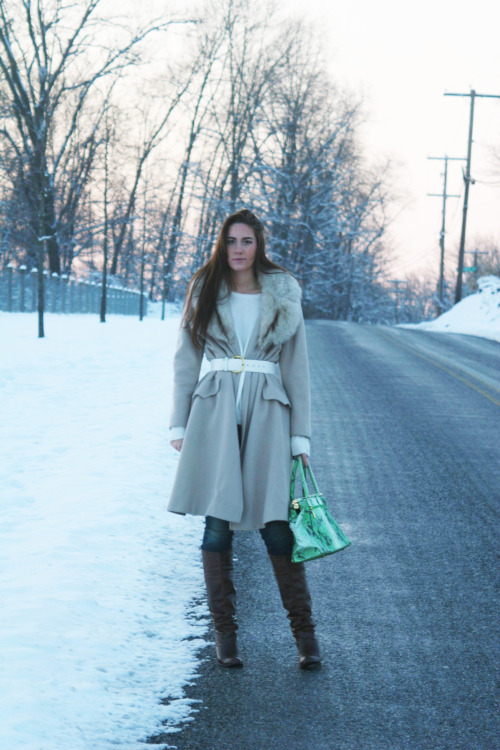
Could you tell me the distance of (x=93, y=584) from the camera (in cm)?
461

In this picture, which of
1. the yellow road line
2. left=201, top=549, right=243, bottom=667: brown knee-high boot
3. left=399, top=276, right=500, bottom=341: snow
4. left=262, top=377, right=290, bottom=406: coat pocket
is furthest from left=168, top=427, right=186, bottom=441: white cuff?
left=399, top=276, right=500, bottom=341: snow

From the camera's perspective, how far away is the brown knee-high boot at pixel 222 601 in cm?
385

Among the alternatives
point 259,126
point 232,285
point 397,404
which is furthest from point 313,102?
point 232,285

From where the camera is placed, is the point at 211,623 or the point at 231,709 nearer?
the point at 231,709

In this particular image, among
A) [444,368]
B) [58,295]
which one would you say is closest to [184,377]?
[444,368]

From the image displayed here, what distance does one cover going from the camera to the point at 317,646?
152 inches

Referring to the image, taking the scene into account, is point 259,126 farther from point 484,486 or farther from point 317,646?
point 317,646

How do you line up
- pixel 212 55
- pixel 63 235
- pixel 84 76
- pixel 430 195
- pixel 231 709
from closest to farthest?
pixel 231 709
pixel 84 76
pixel 212 55
pixel 63 235
pixel 430 195

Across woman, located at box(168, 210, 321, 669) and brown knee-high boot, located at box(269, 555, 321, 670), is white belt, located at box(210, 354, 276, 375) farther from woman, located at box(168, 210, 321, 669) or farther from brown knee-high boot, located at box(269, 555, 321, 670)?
brown knee-high boot, located at box(269, 555, 321, 670)

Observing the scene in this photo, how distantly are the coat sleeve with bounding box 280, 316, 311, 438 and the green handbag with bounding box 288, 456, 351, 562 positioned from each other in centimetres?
33

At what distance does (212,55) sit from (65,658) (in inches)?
1454

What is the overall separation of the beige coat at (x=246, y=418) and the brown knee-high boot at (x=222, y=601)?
20 centimetres

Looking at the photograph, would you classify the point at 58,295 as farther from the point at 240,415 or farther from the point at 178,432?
the point at 240,415

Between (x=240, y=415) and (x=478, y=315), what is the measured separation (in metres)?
31.0
